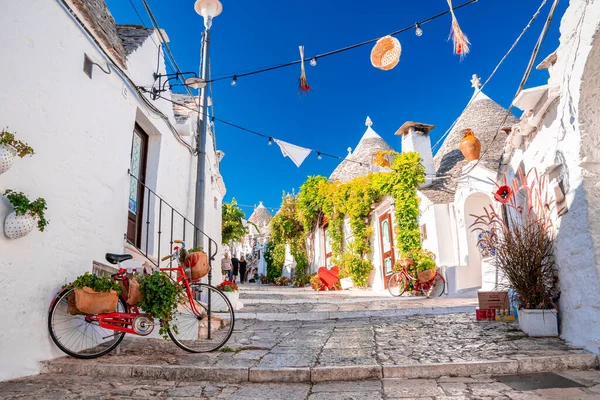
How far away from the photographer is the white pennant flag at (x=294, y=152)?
10578 mm

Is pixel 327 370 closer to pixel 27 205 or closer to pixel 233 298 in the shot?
pixel 27 205

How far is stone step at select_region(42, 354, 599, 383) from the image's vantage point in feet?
12.4

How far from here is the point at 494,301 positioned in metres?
6.44

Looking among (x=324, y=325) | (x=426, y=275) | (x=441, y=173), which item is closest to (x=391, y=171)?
(x=441, y=173)

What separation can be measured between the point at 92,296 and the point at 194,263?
1139 mm

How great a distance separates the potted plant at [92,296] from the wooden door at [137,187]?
2547 millimetres

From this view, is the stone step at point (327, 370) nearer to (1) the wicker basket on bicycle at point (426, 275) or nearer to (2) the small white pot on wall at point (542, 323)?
(2) the small white pot on wall at point (542, 323)

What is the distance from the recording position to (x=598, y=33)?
399 cm

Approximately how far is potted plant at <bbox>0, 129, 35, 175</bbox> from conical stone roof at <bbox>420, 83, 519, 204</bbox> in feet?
30.6

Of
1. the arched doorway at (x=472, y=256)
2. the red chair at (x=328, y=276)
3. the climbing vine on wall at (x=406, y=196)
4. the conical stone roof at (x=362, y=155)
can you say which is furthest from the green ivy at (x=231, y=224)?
the arched doorway at (x=472, y=256)

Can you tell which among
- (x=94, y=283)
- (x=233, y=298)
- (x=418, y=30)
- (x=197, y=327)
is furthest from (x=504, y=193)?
(x=94, y=283)

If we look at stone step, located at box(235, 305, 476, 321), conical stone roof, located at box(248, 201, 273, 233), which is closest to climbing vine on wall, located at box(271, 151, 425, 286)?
stone step, located at box(235, 305, 476, 321)

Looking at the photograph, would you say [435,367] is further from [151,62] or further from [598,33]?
[151,62]

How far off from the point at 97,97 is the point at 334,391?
13.3 ft
